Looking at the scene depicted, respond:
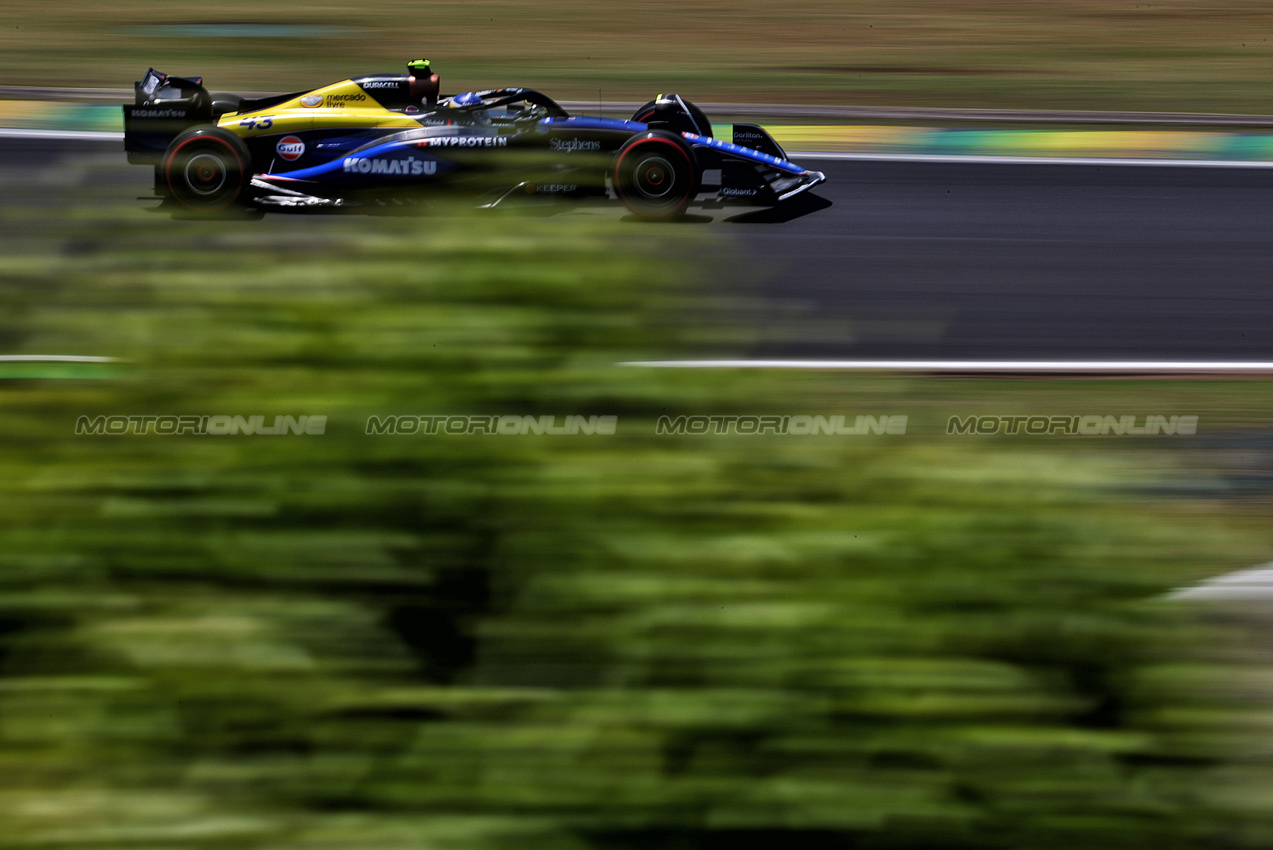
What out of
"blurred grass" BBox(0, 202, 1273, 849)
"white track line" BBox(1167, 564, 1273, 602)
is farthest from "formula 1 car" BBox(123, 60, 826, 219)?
"blurred grass" BBox(0, 202, 1273, 849)

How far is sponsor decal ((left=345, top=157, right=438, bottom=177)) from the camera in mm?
8398

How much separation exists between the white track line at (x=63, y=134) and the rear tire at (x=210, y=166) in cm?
388

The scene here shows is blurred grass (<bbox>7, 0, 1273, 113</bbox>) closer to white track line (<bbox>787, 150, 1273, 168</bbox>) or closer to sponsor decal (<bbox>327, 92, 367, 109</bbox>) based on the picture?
white track line (<bbox>787, 150, 1273, 168</bbox>)

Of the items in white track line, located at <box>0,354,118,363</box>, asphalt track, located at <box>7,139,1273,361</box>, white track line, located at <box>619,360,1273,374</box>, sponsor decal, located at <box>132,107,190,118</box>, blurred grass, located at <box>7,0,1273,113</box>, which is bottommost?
white track line, located at <box>619,360,1273,374</box>

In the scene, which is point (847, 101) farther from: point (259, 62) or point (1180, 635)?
point (1180, 635)

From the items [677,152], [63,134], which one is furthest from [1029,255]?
[63,134]

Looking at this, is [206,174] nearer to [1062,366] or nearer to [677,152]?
[677,152]

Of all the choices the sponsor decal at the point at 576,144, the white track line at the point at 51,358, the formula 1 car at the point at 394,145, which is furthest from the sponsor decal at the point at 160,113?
the white track line at the point at 51,358

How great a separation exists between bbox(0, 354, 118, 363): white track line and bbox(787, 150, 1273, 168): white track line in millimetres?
9474

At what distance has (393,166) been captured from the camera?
27.7ft

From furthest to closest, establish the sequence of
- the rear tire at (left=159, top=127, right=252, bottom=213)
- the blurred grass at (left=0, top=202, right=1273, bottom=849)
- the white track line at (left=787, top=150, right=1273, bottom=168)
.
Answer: the white track line at (left=787, top=150, right=1273, bottom=168)
the rear tire at (left=159, top=127, right=252, bottom=213)
the blurred grass at (left=0, top=202, right=1273, bottom=849)

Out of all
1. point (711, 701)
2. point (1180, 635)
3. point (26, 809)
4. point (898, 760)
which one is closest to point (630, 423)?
point (711, 701)

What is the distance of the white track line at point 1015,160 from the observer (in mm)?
11547

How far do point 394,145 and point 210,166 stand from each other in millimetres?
1138
